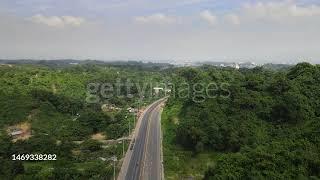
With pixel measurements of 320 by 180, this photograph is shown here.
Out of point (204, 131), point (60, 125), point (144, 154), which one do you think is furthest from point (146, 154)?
point (60, 125)

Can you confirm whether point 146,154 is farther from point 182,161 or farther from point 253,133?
point 253,133

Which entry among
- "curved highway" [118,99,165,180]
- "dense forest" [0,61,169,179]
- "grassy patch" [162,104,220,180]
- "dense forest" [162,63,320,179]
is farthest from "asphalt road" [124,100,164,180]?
"dense forest" [0,61,169,179]

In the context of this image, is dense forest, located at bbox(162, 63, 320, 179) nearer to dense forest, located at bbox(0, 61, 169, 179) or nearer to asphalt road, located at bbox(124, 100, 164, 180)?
asphalt road, located at bbox(124, 100, 164, 180)

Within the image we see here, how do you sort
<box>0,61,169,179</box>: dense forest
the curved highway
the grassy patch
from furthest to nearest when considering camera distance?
<box>0,61,169,179</box>: dense forest < the grassy patch < the curved highway

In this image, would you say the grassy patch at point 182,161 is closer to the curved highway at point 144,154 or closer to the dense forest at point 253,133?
the dense forest at point 253,133

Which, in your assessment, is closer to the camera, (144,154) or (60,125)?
(144,154)

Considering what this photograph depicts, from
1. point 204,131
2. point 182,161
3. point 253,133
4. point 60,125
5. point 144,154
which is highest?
point 253,133

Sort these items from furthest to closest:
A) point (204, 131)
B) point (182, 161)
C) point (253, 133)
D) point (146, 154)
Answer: point (146, 154) < point (204, 131) < point (182, 161) < point (253, 133)
